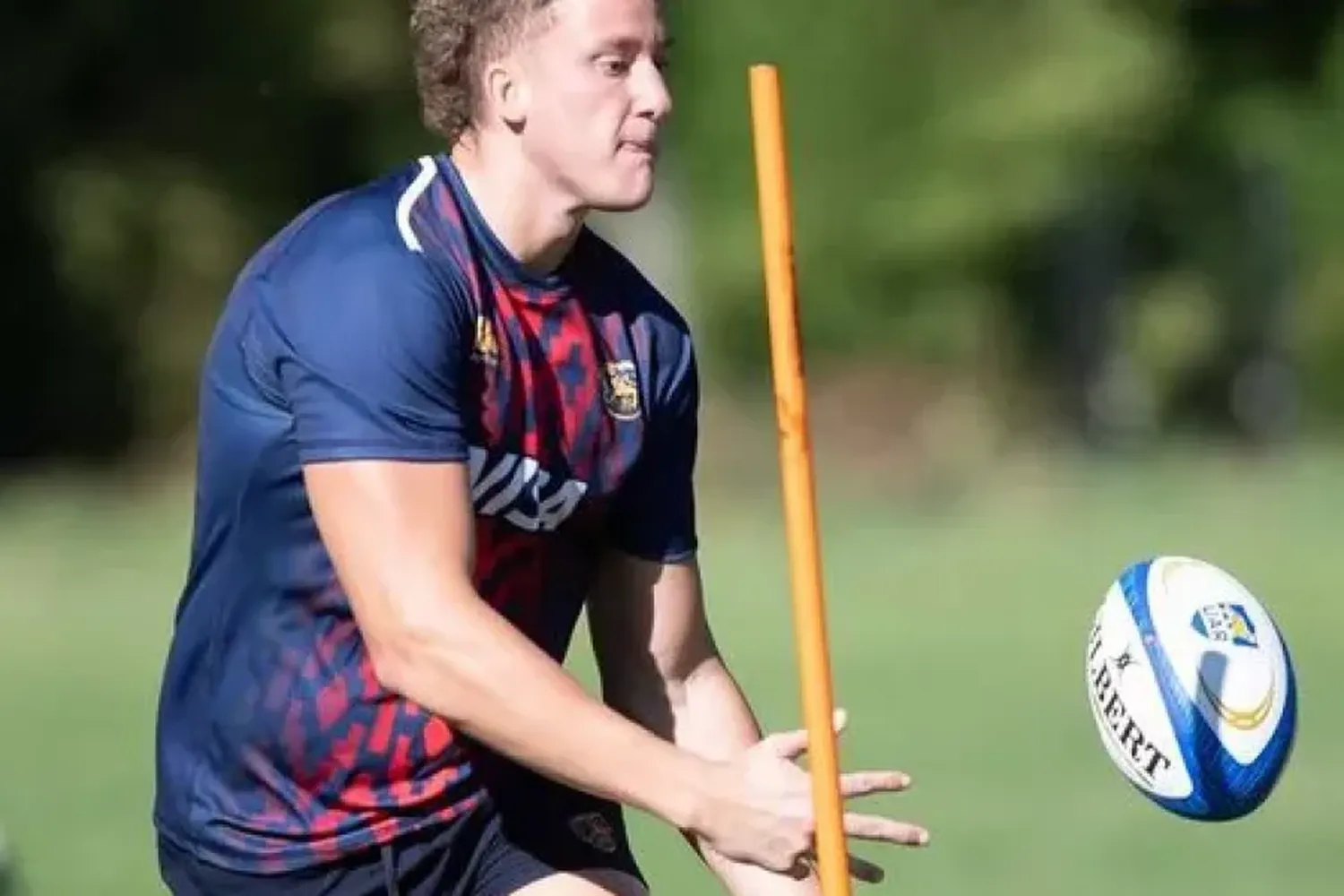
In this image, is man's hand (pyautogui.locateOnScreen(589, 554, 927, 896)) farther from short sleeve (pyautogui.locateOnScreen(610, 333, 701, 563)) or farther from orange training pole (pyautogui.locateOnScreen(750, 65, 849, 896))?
orange training pole (pyautogui.locateOnScreen(750, 65, 849, 896))

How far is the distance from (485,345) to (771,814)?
698 mm

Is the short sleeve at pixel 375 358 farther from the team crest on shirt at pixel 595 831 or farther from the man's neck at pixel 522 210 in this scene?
the team crest on shirt at pixel 595 831

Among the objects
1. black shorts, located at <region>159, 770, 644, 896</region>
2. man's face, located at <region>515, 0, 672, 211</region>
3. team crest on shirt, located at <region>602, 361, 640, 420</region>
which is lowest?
black shorts, located at <region>159, 770, 644, 896</region>

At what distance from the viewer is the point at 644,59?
4172 millimetres

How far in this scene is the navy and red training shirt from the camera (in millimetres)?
4035

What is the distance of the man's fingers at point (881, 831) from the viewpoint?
13.0 ft

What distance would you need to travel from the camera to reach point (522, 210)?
4.23 meters

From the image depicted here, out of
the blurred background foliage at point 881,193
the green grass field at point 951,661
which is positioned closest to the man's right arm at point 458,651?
the green grass field at point 951,661

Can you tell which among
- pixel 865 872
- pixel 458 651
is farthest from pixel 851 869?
pixel 458 651

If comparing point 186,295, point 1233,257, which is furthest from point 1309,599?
point 186,295

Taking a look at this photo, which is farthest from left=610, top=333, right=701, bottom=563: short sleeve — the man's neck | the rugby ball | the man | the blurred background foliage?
the blurred background foliage

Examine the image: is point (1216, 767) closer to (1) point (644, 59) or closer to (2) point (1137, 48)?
Answer: (1) point (644, 59)

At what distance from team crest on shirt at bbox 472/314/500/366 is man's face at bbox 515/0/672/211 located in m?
0.21

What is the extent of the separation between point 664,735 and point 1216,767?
883mm
